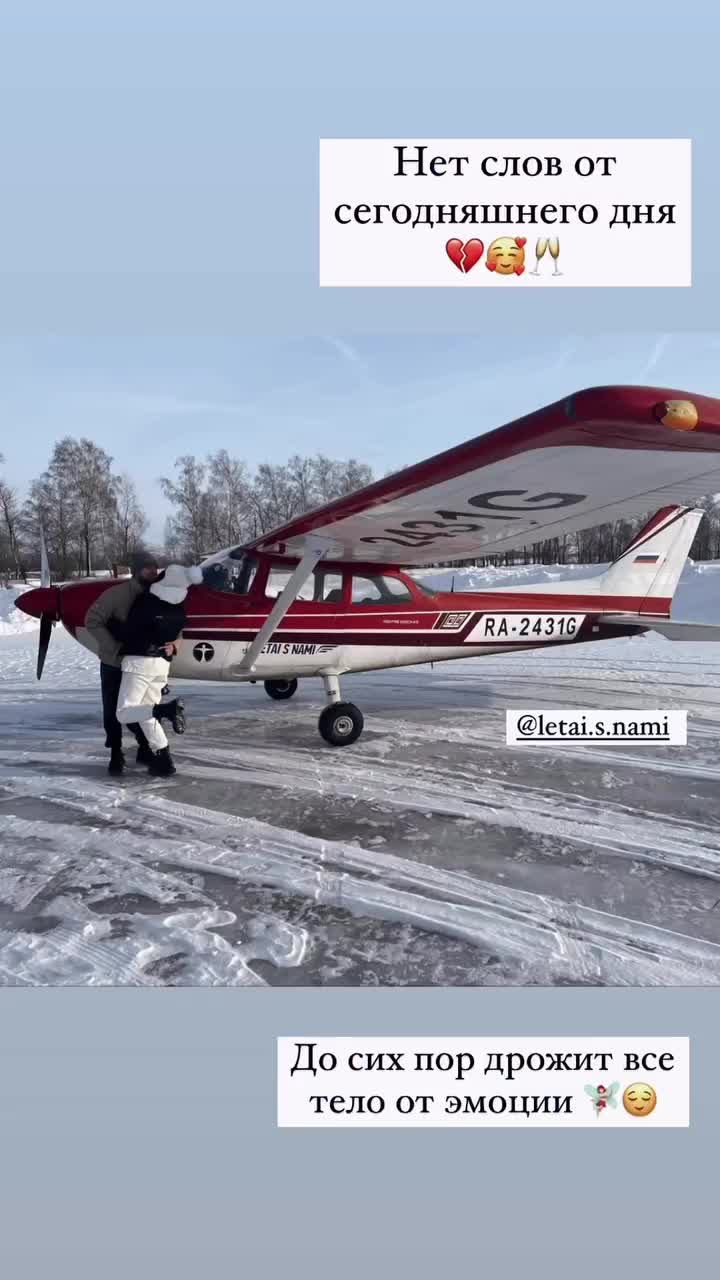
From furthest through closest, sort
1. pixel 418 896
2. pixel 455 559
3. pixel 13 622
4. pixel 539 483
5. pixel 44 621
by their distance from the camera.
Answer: pixel 13 622 → pixel 455 559 → pixel 44 621 → pixel 539 483 → pixel 418 896

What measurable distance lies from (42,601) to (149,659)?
1.51 meters

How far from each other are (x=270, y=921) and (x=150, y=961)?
1.75 ft

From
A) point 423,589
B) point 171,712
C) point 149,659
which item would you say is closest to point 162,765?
point 171,712

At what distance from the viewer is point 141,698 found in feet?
15.8

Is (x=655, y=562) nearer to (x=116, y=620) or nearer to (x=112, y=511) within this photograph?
(x=116, y=620)

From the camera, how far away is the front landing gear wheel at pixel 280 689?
7653 millimetres


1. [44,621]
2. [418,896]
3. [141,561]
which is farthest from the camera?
[44,621]

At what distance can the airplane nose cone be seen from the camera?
557 centimetres

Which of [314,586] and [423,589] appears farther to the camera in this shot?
[423,589]

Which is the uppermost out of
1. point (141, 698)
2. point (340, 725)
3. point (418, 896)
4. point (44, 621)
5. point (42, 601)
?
point (42, 601)

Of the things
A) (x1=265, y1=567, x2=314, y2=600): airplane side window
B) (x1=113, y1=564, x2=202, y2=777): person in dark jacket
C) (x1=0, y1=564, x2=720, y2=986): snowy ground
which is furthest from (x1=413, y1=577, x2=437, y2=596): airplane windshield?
(x1=113, y1=564, x2=202, y2=777): person in dark jacket

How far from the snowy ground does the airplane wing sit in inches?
76.0

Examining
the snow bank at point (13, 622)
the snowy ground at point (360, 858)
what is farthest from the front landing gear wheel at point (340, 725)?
the snow bank at point (13, 622)

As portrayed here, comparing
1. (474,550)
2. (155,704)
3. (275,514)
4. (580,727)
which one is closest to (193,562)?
(155,704)
